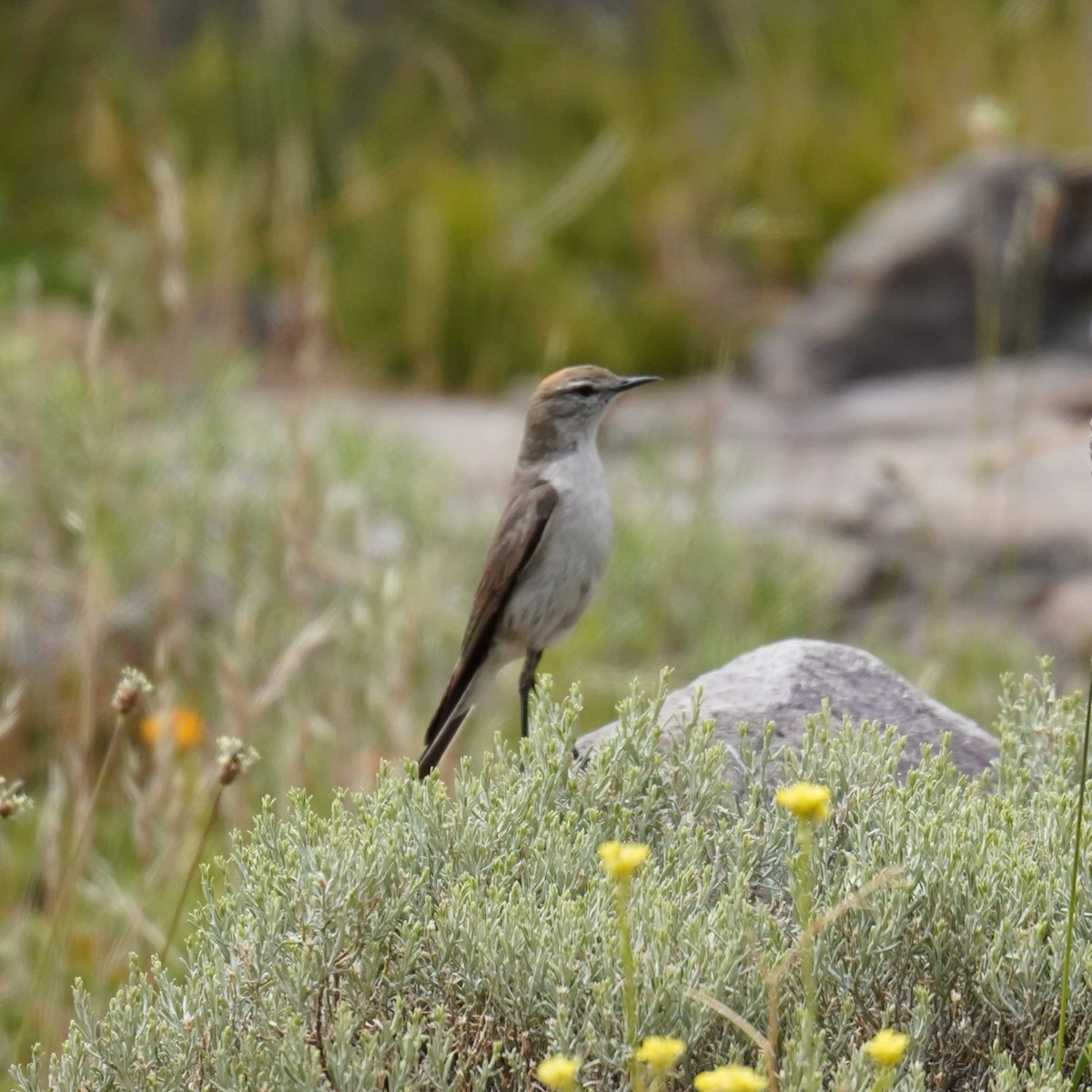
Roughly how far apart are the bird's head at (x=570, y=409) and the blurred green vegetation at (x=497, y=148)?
3.76 meters

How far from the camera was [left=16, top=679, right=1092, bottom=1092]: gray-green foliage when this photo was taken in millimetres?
2059

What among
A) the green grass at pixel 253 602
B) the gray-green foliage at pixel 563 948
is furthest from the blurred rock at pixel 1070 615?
the gray-green foliage at pixel 563 948

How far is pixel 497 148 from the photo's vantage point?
12625 mm

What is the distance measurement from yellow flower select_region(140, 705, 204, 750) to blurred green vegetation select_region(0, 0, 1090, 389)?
373cm

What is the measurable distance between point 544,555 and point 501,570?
11 cm

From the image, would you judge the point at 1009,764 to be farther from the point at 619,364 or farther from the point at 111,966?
the point at 619,364

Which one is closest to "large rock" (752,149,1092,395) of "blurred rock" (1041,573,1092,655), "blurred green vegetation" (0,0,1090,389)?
"blurred green vegetation" (0,0,1090,389)

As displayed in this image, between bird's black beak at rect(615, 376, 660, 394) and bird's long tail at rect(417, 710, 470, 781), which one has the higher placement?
bird's black beak at rect(615, 376, 660, 394)

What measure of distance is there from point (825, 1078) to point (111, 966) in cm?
157

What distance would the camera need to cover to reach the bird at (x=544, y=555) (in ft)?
12.7

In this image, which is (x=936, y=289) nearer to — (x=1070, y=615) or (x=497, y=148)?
(x=1070, y=615)

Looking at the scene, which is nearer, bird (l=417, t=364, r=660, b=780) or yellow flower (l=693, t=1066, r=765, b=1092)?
yellow flower (l=693, t=1066, r=765, b=1092)

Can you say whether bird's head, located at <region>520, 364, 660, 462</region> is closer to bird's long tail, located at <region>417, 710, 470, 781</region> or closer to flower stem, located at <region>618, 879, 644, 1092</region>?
bird's long tail, located at <region>417, 710, 470, 781</region>

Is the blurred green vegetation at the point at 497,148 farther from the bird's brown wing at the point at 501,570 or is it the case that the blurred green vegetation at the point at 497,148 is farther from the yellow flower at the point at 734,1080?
the yellow flower at the point at 734,1080
